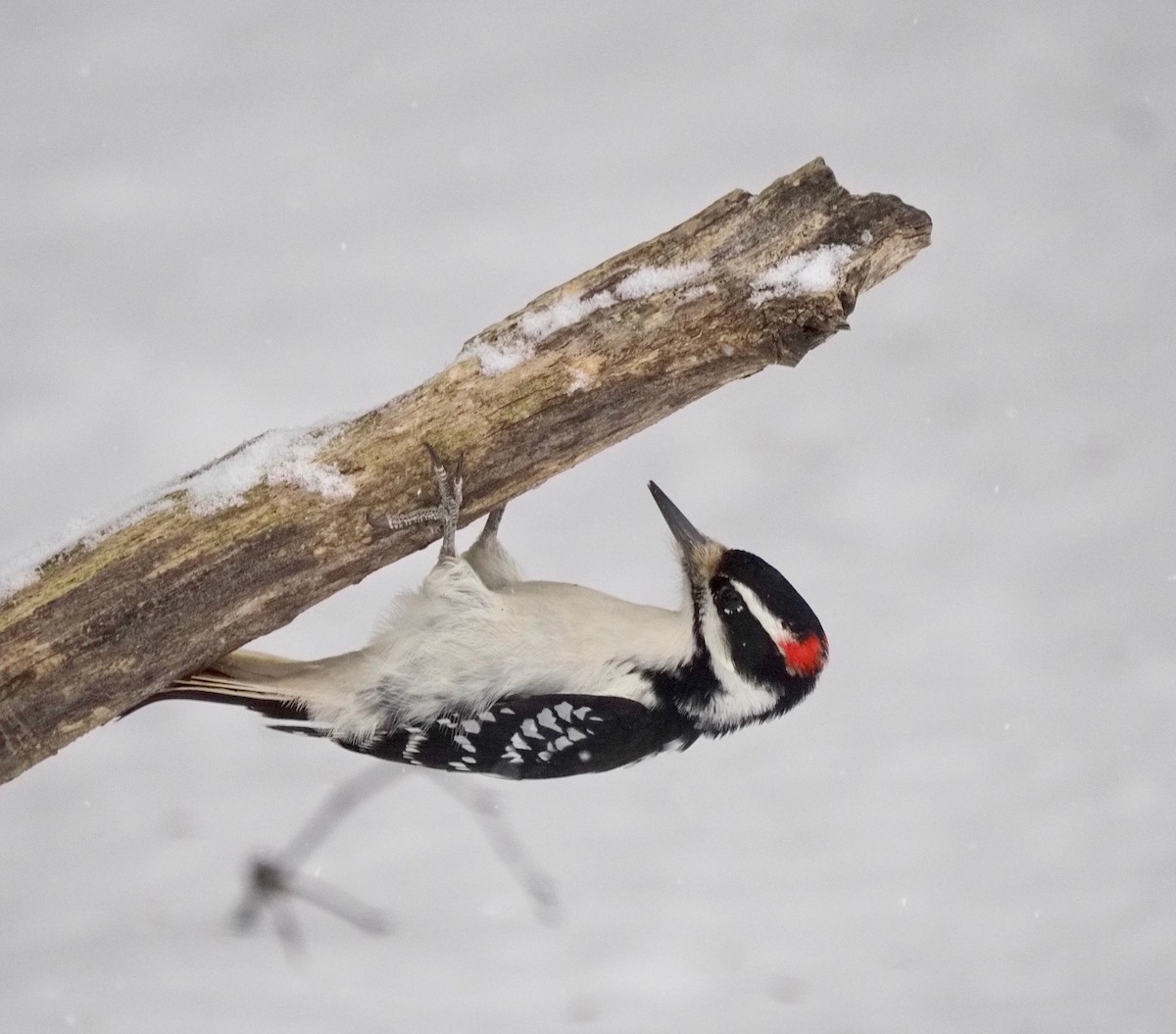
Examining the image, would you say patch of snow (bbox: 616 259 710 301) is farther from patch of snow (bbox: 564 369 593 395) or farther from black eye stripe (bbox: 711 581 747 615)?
black eye stripe (bbox: 711 581 747 615)

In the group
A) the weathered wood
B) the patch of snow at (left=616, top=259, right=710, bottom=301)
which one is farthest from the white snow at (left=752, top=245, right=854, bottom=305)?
the patch of snow at (left=616, top=259, right=710, bottom=301)

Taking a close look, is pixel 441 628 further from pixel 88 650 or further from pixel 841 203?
pixel 841 203

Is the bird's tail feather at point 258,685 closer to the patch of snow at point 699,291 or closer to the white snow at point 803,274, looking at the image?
the patch of snow at point 699,291

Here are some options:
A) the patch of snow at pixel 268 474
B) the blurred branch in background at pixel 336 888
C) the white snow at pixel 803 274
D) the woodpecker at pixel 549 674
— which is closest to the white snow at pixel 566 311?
the white snow at pixel 803 274

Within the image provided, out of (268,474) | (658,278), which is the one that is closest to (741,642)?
(658,278)

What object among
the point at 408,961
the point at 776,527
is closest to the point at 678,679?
the point at 776,527

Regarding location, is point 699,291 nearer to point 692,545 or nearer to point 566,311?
point 566,311
